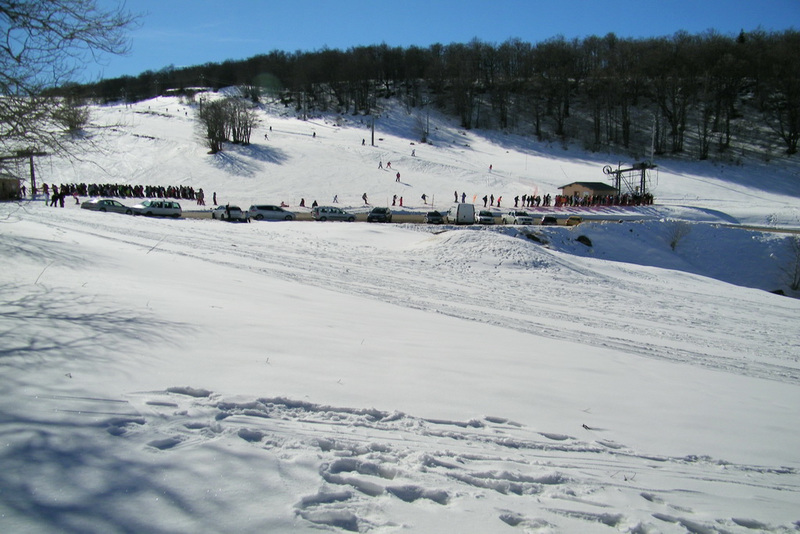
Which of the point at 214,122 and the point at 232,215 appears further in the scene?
the point at 214,122

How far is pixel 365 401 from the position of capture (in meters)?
5.07

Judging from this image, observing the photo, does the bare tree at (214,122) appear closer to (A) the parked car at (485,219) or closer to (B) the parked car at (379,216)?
(B) the parked car at (379,216)

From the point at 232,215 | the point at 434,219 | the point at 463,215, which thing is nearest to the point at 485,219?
the point at 463,215

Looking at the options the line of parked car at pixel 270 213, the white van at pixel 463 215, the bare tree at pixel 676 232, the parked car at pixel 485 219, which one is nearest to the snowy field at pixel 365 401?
the line of parked car at pixel 270 213

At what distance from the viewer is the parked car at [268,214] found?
35750 mm

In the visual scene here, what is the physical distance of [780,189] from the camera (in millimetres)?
66938

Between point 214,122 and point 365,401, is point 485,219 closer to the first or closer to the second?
point 365,401

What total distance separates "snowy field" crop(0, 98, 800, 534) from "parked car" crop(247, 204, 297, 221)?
1907 centimetres

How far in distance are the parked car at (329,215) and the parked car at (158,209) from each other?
984cm

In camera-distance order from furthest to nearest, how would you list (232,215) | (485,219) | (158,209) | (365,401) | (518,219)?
(518,219), (485,219), (158,209), (232,215), (365,401)

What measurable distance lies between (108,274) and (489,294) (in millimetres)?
9963

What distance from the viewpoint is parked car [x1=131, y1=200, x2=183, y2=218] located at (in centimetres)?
3450

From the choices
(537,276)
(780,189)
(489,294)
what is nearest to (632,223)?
(537,276)

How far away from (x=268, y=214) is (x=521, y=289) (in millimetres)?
24356
